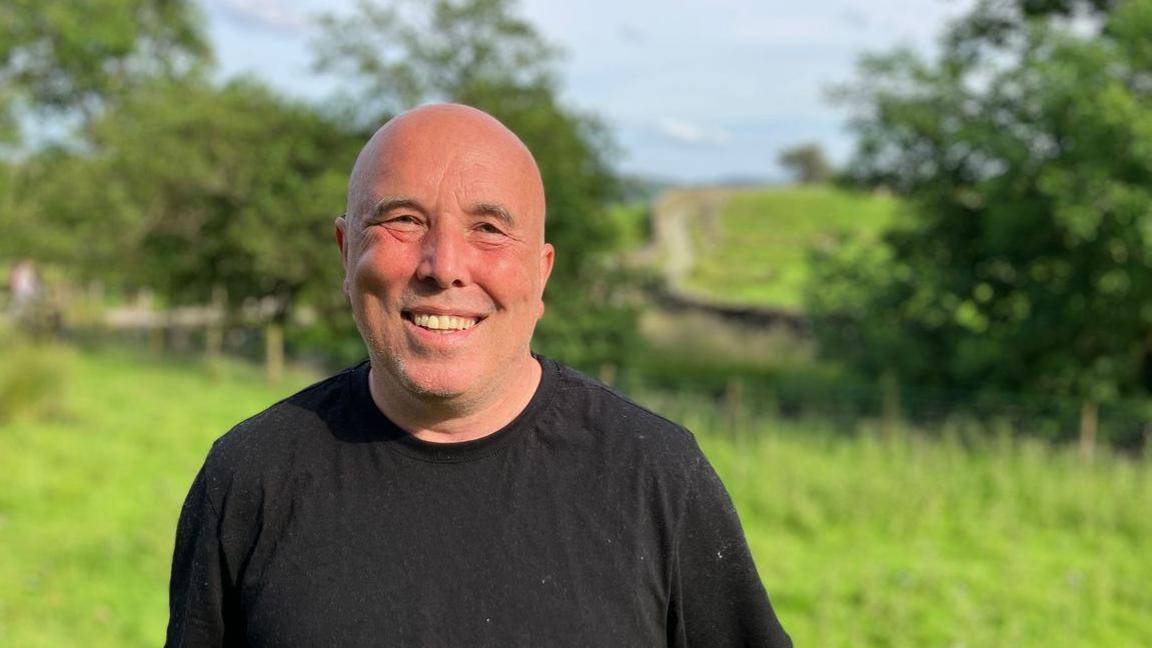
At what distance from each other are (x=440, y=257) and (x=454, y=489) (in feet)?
1.31

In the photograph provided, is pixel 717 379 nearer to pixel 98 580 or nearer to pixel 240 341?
pixel 240 341

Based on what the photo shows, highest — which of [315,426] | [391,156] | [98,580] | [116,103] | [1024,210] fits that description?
[116,103]

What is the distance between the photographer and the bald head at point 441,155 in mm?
1796

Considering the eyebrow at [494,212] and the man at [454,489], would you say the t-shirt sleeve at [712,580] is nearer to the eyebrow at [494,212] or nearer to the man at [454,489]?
the man at [454,489]

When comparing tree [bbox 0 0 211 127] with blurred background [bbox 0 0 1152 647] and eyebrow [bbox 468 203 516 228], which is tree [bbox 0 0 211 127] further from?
eyebrow [bbox 468 203 516 228]

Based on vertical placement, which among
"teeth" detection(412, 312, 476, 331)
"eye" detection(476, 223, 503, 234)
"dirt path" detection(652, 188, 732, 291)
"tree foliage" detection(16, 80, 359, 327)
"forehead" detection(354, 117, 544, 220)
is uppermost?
"dirt path" detection(652, 188, 732, 291)

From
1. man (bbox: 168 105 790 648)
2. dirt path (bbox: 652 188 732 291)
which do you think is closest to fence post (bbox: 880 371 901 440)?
man (bbox: 168 105 790 648)

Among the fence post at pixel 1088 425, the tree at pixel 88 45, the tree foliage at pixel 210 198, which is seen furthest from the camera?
the tree at pixel 88 45

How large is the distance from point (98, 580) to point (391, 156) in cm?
636

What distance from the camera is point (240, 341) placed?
24.6 m

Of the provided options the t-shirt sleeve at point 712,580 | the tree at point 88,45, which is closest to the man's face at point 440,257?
the t-shirt sleeve at point 712,580

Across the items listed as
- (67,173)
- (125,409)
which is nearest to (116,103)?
(67,173)

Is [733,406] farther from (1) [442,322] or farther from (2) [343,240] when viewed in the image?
(1) [442,322]

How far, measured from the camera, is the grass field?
6520 mm
